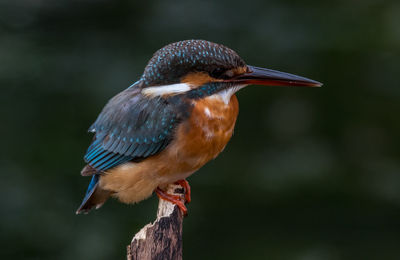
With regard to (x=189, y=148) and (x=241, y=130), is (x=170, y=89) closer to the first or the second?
(x=189, y=148)

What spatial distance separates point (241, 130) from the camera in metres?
4.29

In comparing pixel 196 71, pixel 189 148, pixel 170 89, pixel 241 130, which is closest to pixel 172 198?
pixel 189 148

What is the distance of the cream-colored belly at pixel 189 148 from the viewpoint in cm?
285

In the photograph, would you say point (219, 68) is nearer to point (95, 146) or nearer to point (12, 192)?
point (95, 146)

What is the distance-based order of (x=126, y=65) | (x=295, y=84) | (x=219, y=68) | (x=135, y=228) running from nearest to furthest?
1. (x=219, y=68)
2. (x=295, y=84)
3. (x=135, y=228)
4. (x=126, y=65)

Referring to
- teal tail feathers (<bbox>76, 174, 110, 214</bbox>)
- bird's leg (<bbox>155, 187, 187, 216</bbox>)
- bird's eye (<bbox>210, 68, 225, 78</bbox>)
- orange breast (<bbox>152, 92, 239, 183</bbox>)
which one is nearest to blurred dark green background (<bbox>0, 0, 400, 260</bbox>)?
teal tail feathers (<bbox>76, 174, 110, 214</bbox>)

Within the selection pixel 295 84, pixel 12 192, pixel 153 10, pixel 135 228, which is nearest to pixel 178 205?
pixel 295 84

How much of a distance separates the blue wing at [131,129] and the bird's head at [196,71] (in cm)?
7

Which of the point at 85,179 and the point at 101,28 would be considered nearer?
the point at 85,179

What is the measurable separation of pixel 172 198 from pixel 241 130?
51.0 inches

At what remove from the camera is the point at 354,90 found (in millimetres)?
4445

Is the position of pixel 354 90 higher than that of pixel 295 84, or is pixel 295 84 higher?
pixel 295 84

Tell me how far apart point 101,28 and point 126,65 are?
440 mm

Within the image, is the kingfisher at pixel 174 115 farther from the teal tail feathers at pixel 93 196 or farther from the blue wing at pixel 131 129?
the teal tail feathers at pixel 93 196
